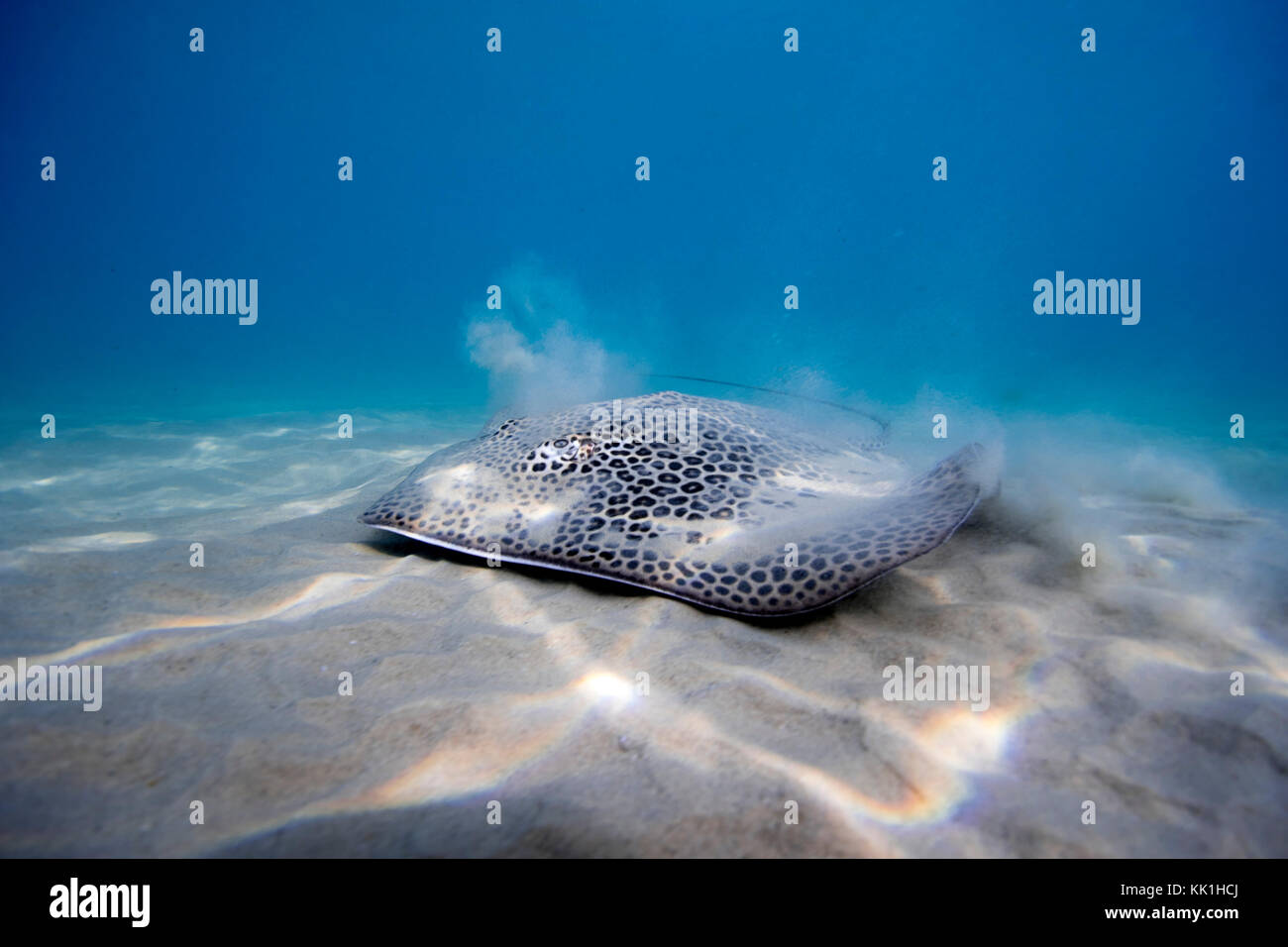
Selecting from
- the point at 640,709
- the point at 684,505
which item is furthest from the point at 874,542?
the point at 640,709

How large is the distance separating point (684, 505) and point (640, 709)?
1.48 m

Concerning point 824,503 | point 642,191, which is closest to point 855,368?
point 824,503

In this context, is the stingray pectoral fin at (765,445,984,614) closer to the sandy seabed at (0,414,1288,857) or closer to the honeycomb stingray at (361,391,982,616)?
the honeycomb stingray at (361,391,982,616)

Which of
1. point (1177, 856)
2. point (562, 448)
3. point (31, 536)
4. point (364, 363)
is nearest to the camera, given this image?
point (1177, 856)

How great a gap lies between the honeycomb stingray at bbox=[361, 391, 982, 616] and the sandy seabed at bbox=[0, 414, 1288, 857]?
26 centimetres

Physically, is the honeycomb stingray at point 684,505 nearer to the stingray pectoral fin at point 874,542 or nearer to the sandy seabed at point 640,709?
the stingray pectoral fin at point 874,542

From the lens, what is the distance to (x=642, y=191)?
91.2 metres

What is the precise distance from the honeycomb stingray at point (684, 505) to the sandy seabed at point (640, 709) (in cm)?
26

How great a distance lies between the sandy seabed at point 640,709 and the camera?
65.1 inches

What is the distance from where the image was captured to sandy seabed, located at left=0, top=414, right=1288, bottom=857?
1.65 metres

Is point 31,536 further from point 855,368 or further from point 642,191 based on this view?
point 642,191

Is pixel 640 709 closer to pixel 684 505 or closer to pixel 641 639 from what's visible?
pixel 641 639

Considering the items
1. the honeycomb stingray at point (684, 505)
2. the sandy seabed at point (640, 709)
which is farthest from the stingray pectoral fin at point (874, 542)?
the sandy seabed at point (640, 709)

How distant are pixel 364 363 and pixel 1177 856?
5960 cm
